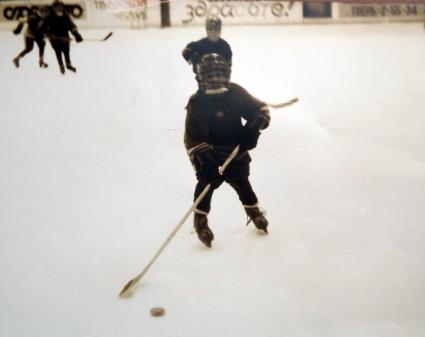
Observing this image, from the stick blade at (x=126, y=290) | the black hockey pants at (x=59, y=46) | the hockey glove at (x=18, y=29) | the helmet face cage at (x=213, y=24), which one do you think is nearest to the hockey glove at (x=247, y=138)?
the helmet face cage at (x=213, y=24)

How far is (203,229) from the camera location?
284cm

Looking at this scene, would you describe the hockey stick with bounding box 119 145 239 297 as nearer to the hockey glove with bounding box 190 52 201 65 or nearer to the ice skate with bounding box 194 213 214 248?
the ice skate with bounding box 194 213 214 248

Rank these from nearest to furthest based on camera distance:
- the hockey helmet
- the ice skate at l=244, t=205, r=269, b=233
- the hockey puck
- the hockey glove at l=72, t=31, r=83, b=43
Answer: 1. the hockey puck
2. the ice skate at l=244, t=205, r=269, b=233
3. the hockey glove at l=72, t=31, r=83, b=43
4. the hockey helmet

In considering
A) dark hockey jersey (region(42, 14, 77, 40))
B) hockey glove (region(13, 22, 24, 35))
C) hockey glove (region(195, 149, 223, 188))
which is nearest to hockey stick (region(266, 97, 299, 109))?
hockey glove (region(195, 149, 223, 188))

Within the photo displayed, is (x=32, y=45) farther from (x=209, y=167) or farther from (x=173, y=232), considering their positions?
(x=173, y=232)

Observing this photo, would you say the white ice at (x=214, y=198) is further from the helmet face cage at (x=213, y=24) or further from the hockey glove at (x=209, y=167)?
the helmet face cage at (x=213, y=24)

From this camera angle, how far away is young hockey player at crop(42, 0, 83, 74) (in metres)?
3.50

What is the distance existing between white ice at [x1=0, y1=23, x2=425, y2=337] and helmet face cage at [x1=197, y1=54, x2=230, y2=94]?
12.8 inches

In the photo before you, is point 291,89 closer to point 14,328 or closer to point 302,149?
point 302,149

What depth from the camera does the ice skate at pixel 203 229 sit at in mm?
2818

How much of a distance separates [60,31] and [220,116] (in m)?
1.46

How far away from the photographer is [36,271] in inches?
104

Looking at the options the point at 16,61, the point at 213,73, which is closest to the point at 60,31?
the point at 16,61

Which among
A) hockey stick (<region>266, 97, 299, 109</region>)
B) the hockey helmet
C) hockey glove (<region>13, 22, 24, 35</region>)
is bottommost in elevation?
hockey stick (<region>266, 97, 299, 109</region>)
